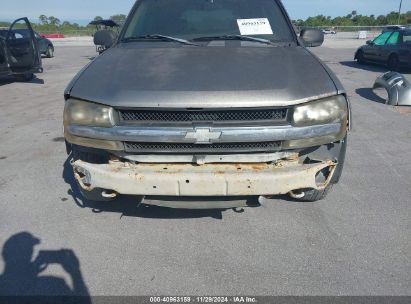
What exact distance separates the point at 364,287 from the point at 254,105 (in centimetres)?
140

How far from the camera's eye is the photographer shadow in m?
2.31

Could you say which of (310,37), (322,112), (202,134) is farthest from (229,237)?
(310,37)

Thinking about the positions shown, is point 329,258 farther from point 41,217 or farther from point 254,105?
point 41,217

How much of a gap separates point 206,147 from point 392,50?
12542mm

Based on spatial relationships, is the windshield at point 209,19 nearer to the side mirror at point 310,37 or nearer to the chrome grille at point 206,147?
the side mirror at point 310,37

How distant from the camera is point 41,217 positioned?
3166 millimetres

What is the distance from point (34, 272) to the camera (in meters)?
2.48

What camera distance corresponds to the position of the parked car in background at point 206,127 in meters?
2.36

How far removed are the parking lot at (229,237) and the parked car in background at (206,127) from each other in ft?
1.29

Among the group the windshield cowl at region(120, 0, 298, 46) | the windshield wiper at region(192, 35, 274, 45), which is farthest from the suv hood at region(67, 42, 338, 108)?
the windshield cowl at region(120, 0, 298, 46)

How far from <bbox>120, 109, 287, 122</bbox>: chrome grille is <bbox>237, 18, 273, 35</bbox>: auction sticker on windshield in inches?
52.3

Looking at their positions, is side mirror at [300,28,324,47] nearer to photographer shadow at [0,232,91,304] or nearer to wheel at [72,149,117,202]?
wheel at [72,149,117,202]

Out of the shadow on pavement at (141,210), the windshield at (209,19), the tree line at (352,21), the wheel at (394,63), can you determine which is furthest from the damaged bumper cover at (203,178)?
the tree line at (352,21)

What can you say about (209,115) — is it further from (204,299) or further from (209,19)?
(209,19)
